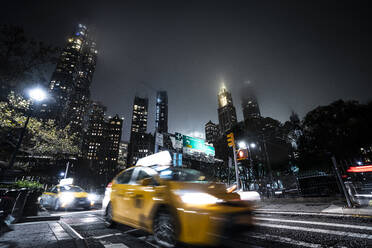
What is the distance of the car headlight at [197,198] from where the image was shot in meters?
2.75

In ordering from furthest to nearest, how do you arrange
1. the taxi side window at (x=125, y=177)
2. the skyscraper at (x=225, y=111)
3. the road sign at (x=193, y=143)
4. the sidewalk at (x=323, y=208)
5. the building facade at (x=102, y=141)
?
the skyscraper at (x=225, y=111)
the building facade at (x=102, y=141)
the road sign at (x=193, y=143)
the sidewalk at (x=323, y=208)
the taxi side window at (x=125, y=177)

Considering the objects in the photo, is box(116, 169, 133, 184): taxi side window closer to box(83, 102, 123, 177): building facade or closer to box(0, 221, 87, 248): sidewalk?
box(0, 221, 87, 248): sidewalk

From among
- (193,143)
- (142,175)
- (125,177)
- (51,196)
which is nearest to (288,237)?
(142,175)

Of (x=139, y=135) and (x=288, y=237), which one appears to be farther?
(x=139, y=135)

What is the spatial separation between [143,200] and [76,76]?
549 ft

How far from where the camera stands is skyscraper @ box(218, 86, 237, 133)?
554 ft

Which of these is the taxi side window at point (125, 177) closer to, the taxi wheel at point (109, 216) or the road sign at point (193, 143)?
the taxi wheel at point (109, 216)

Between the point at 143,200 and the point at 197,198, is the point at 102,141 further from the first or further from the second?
the point at 197,198

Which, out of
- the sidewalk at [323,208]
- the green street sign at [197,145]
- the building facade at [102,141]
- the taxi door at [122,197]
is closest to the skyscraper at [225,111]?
the building facade at [102,141]

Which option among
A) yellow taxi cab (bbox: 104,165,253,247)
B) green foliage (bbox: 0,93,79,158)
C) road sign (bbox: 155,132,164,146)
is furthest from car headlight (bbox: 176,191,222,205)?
green foliage (bbox: 0,93,79,158)

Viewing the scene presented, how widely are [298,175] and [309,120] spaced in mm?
22550

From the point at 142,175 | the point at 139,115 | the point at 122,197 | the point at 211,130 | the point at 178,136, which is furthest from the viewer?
the point at 139,115

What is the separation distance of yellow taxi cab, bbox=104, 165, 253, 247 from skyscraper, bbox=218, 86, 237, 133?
162874mm

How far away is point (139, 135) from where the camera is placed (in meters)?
139
